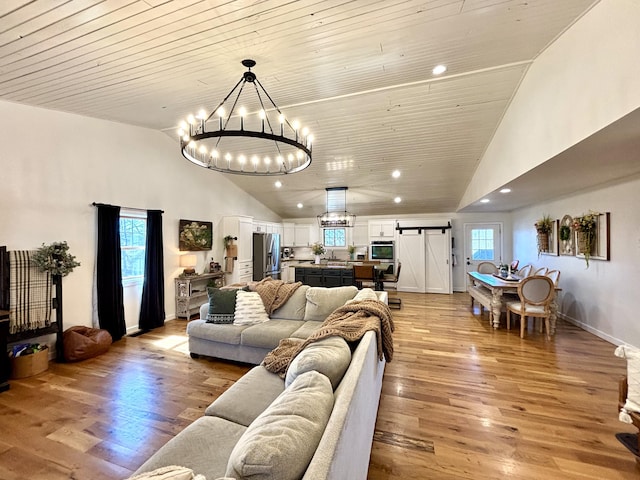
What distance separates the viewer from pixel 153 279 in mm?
4926

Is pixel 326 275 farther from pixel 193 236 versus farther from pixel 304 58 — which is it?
pixel 304 58

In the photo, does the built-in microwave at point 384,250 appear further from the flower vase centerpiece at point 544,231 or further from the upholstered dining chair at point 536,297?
the upholstered dining chair at point 536,297

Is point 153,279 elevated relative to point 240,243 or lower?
lower

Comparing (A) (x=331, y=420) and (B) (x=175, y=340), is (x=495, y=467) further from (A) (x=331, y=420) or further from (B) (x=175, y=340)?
(B) (x=175, y=340)

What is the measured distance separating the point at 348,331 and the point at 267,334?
141 centimetres

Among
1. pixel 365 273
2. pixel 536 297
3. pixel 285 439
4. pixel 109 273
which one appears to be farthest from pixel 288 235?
pixel 285 439

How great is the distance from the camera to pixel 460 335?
438cm

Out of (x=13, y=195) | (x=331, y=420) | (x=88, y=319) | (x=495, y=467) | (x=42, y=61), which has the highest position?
(x=42, y=61)

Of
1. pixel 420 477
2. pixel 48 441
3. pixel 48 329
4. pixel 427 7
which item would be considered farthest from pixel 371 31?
pixel 48 329

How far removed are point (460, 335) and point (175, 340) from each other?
4351mm

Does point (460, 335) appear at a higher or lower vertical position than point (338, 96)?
lower

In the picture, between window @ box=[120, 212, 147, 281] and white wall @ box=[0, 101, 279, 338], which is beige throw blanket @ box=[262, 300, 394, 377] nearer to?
white wall @ box=[0, 101, 279, 338]

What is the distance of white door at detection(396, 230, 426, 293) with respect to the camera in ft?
26.5

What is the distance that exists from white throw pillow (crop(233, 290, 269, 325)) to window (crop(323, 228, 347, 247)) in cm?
559
